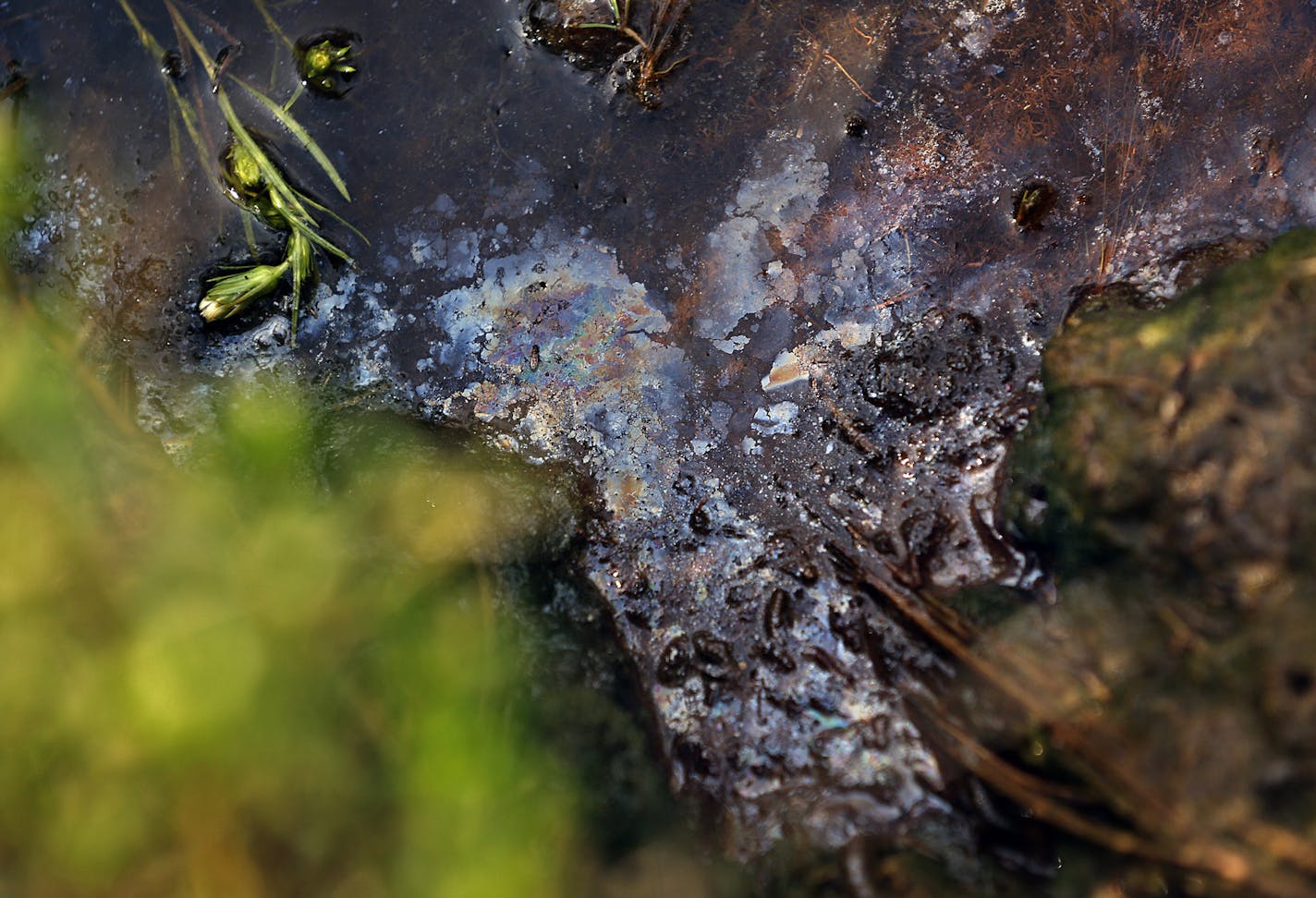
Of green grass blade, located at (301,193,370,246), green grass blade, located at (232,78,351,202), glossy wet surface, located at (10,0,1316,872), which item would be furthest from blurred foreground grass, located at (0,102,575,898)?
green grass blade, located at (232,78,351,202)

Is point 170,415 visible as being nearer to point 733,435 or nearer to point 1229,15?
point 733,435

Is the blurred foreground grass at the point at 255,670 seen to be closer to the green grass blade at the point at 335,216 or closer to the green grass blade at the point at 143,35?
the green grass blade at the point at 335,216

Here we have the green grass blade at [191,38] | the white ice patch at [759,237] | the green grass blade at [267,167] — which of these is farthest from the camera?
the green grass blade at [191,38]

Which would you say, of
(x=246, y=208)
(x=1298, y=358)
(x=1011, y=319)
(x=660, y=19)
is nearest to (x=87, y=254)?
(x=246, y=208)

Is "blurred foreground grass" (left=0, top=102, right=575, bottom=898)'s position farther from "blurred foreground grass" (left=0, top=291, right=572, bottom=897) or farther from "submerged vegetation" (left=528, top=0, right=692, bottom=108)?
"submerged vegetation" (left=528, top=0, right=692, bottom=108)

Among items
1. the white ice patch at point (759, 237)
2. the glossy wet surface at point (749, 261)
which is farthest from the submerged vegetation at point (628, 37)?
the white ice patch at point (759, 237)

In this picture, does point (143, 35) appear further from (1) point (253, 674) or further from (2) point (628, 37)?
(1) point (253, 674)
